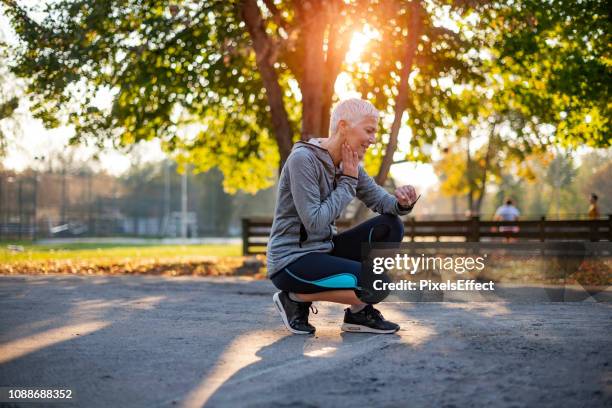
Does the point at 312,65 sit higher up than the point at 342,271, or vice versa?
the point at 312,65

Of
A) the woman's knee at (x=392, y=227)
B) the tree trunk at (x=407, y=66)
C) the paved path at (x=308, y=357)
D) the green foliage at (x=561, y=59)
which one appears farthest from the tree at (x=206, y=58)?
the woman's knee at (x=392, y=227)

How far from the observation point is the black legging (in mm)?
5129

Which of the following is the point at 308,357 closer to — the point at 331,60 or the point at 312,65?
the point at 312,65

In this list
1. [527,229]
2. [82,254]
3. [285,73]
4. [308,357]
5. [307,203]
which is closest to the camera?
[308,357]

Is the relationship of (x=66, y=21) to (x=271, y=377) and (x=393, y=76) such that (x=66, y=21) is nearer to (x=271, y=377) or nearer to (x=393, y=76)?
(x=393, y=76)

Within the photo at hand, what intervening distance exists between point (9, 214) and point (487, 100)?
21591mm

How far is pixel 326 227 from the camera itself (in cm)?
527

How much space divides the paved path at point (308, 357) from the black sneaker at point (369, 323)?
4.9 inches

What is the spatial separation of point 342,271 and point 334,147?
930 mm

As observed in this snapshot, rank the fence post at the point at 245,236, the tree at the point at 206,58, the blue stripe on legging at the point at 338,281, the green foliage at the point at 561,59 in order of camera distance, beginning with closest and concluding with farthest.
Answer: the blue stripe on legging at the point at 338,281 → the tree at the point at 206,58 → the green foliage at the point at 561,59 → the fence post at the point at 245,236

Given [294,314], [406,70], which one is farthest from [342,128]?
[406,70]

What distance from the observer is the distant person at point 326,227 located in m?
5.08

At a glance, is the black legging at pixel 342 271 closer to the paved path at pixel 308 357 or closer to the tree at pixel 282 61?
the paved path at pixel 308 357

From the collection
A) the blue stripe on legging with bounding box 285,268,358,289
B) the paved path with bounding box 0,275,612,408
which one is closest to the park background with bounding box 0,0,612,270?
the paved path with bounding box 0,275,612,408
